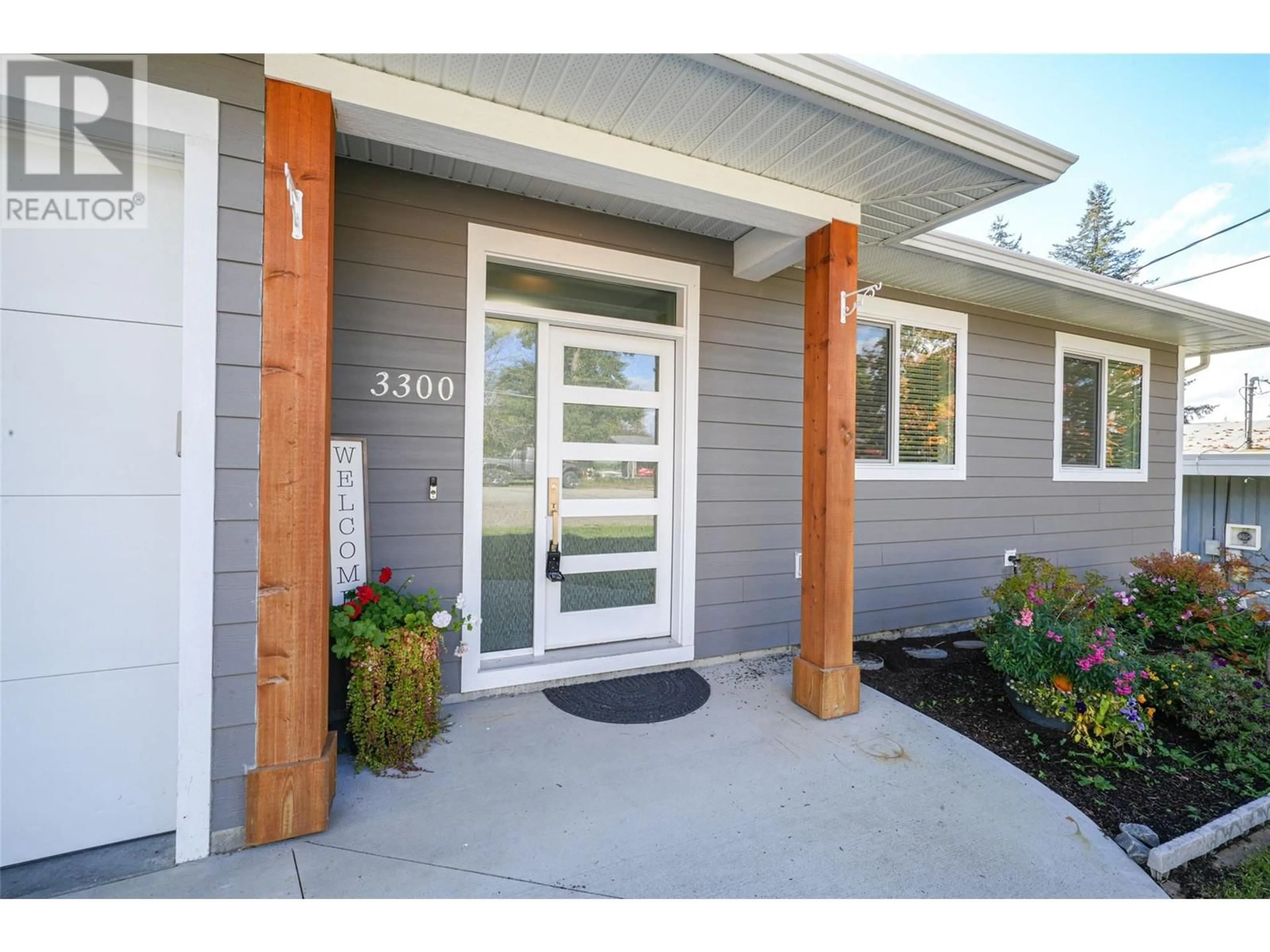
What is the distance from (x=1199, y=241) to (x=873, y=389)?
426 inches

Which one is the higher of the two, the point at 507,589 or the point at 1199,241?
the point at 1199,241

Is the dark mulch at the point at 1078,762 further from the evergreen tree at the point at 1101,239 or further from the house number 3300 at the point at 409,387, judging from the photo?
the evergreen tree at the point at 1101,239

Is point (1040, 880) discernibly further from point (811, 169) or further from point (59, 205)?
point (59, 205)

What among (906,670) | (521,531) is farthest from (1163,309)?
(521,531)

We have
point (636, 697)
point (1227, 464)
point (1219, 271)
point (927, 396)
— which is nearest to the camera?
point (636, 697)

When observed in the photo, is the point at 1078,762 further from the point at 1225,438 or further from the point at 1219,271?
the point at 1225,438

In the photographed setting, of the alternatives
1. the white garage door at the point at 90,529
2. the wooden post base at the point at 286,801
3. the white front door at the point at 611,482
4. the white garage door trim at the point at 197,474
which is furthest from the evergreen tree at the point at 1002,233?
the wooden post base at the point at 286,801

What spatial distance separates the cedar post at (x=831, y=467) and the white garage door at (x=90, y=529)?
2.59 m

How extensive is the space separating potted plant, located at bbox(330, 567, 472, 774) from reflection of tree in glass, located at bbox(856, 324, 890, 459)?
3284mm

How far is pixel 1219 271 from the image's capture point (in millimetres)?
9992

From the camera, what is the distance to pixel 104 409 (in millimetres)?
1678

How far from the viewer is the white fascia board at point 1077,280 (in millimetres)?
3451

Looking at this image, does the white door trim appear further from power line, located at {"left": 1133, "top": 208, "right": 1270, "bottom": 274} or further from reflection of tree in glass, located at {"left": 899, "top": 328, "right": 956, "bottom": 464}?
power line, located at {"left": 1133, "top": 208, "right": 1270, "bottom": 274}

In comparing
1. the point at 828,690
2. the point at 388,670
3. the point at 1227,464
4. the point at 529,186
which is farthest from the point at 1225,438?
the point at 388,670
